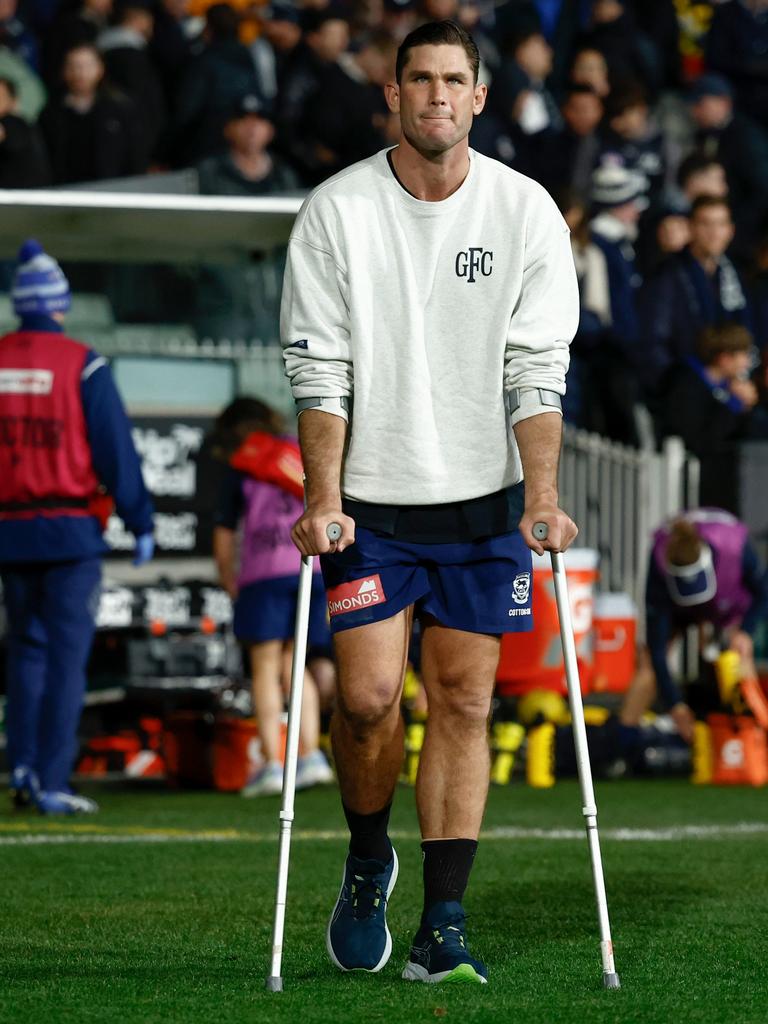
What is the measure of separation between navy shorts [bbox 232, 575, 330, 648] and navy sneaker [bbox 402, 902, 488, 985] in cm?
577

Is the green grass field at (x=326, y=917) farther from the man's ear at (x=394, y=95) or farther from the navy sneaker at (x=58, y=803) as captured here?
the man's ear at (x=394, y=95)

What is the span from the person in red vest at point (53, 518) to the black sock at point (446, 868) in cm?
477

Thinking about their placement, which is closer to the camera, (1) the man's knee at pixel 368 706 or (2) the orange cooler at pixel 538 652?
(1) the man's knee at pixel 368 706

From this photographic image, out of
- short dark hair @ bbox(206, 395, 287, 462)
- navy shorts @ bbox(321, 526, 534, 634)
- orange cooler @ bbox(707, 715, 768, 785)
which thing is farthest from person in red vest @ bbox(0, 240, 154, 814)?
navy shorts @ bbox(321, 526, 534, 634)

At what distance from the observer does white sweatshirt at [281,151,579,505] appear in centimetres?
529

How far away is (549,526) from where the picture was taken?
203 inches

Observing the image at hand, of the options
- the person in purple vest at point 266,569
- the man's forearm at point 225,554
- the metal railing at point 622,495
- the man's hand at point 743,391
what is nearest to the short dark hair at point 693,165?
the metal railing at point 622,495

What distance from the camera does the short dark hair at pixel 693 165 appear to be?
17.1 meters

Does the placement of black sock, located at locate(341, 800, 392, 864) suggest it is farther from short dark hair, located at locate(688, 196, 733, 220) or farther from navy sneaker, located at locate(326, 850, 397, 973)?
short dark hair, located at locate(688, 196, 733, 220)

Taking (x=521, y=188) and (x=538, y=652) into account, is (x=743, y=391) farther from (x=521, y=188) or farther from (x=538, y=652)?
(x=521, y=188)

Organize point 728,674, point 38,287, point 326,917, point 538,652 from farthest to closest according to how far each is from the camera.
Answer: point 538,652 < point 728,674 < point 38,287 < point 326,917

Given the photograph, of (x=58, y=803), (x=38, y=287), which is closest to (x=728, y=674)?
(x=58, y=803)

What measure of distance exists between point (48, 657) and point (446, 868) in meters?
4.99

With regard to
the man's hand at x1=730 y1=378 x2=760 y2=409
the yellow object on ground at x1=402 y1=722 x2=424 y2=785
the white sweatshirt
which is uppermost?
the man's hand at x1=730 y1=378 x2=760 y2=409
